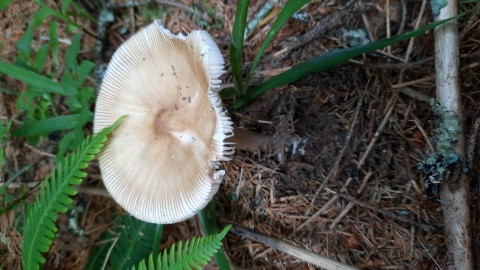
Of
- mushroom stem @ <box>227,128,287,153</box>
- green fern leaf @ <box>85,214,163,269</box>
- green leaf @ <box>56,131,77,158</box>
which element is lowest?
green fern leaf @ <box>85,214,163,269</box>

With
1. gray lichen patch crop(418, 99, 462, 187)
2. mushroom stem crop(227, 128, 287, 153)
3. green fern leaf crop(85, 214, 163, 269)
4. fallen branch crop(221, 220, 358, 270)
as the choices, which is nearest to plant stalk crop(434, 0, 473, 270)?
gray lichen patch crop(418, 99, 462, 187)

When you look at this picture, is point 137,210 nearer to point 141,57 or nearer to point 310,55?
point 141,57

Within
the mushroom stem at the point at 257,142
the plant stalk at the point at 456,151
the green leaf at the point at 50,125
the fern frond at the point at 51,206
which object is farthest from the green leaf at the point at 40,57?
the plant stalk at the point at 456,151

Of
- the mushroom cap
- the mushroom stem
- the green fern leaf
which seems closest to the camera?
the mushroom cap

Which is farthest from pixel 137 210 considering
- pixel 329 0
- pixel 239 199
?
pixel 329 0

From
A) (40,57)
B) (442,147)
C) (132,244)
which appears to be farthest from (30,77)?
(442,147)

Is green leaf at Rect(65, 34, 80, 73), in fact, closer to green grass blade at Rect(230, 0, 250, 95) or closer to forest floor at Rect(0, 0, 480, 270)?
forest floor at Rect(0, 0, 480, 270)

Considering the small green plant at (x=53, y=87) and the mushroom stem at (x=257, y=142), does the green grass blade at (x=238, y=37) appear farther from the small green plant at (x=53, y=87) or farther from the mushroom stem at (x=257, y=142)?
the small green plant at (x=53, y=87)
